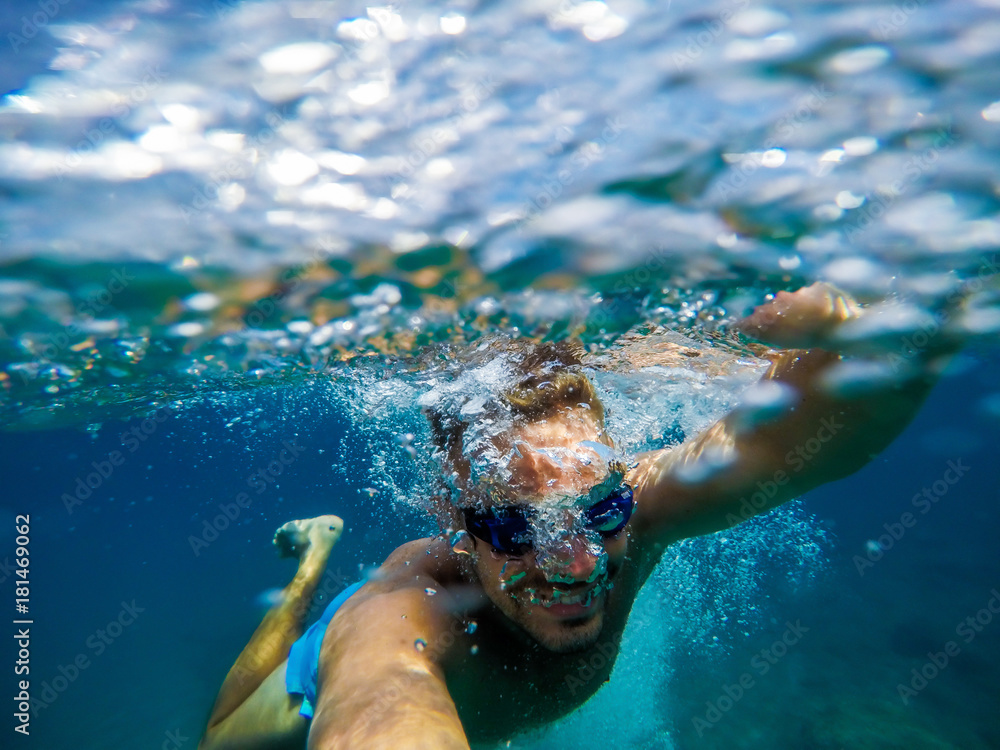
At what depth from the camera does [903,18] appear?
2.69 meters

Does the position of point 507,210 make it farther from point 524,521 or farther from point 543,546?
point 543,546

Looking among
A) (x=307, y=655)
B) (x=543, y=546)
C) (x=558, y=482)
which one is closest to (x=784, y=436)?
(x=558, y=482)

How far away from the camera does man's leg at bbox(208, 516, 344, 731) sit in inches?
239

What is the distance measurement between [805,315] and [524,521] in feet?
8.39

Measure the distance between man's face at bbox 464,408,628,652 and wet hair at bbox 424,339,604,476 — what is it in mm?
585

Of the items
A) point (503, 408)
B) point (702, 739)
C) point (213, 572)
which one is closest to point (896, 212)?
point (503, 408)

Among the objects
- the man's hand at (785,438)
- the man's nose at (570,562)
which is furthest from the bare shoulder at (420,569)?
the man's hand at (785,438)

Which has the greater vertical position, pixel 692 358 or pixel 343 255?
pixel 343 255

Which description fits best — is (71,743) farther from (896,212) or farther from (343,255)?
(896,212)

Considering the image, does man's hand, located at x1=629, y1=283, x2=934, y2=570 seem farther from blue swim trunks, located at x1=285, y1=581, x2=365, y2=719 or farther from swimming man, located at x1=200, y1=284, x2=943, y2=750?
blue swim trunks, located at x1=285, y1=581, x2=365, y2=719

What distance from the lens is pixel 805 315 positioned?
143 inches

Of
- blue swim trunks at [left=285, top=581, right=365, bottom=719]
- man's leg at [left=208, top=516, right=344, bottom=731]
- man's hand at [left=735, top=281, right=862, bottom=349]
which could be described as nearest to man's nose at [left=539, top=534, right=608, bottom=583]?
blue swim trunks at [left=285, top=581, right=365, bottom=719]

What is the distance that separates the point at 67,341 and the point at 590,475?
24.3ft

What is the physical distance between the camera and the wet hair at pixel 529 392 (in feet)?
15.0
